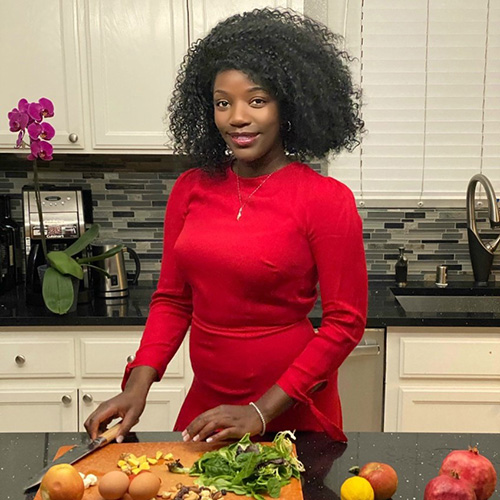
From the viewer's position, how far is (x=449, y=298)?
9.00 feet

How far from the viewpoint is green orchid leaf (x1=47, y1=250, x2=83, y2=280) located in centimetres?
230

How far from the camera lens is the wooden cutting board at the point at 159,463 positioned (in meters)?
1.01

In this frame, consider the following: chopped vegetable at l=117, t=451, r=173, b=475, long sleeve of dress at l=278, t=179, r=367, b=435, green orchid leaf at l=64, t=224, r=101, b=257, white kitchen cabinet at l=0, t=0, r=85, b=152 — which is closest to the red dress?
long sleeve of dress at l=278, t=179, r=367, b=435

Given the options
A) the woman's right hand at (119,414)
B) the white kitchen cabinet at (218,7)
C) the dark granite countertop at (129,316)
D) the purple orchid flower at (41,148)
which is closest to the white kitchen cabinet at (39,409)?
the dark granite countertop at (129,316)

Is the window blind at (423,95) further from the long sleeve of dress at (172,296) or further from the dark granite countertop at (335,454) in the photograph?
the dark granite countertop at (335,454)

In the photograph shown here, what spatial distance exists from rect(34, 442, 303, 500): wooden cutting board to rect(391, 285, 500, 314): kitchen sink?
1709 millimetres

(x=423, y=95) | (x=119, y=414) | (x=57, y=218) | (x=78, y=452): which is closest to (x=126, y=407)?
(x=119, y=414)

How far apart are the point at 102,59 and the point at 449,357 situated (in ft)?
5.21

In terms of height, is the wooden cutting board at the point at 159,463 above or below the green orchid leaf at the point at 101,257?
below

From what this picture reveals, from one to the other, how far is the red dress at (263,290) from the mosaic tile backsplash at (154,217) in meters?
1.45

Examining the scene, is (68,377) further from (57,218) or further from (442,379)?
(442,379)

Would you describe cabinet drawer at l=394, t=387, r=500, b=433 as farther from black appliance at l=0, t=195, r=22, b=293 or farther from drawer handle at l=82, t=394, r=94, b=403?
black appliance at l=0, t=195, r=22, b=293

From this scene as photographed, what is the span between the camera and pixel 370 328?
2281 mm

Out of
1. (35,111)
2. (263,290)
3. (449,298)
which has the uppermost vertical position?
(35,111)
